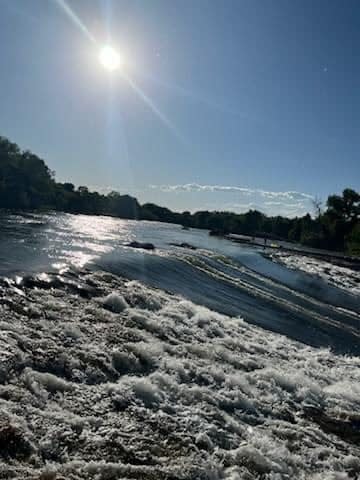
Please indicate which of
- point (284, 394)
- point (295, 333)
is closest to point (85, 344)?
point (284, 394)

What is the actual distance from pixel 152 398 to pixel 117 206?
135 metres

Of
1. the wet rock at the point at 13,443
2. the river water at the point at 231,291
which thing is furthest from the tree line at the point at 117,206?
the wet rock at the point at 13,443

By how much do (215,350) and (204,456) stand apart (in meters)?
4.75

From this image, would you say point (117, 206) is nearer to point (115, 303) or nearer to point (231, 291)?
point (231, 291)

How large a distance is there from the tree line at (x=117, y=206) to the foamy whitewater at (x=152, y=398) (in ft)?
222

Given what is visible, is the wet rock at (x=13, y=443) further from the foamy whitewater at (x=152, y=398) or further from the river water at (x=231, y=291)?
the river water at (x=231, y=291)

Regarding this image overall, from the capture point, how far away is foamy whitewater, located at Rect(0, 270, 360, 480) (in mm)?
5512

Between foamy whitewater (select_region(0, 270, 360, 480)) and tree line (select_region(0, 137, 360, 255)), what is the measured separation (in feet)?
222

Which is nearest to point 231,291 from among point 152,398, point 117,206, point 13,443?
point 152,398

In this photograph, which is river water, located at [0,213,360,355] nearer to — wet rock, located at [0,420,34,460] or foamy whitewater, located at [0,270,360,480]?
foamy whitewater, located at [0,270,360,480]

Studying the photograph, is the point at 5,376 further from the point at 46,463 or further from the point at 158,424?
the point at 158,424

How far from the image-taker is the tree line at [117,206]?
8804cm

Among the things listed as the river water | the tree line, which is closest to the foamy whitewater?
the river water

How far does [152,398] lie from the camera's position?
738 cm
